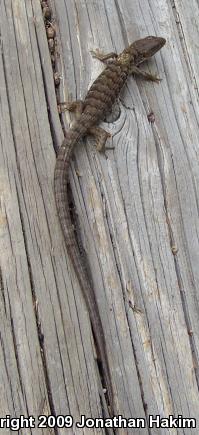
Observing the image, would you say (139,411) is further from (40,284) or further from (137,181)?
(137,181)

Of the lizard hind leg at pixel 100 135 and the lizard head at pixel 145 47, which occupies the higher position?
the lizard head at pixel 145 47

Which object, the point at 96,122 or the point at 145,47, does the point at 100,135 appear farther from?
the point at 145,47

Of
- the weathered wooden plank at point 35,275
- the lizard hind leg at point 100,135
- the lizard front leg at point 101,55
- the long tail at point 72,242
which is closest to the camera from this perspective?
the weathered wooden plank at point 35,275

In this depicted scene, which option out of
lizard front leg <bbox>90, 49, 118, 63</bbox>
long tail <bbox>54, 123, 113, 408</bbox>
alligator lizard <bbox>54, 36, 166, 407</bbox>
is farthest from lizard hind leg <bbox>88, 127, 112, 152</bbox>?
lizard front leg <bbox>90, 49, 118, 63</bbox>

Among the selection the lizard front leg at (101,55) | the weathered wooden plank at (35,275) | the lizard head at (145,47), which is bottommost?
the weathered wooden plank at (35,275)

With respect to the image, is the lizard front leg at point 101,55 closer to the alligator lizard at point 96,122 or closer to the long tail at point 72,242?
the alligator lizard at point 96,122

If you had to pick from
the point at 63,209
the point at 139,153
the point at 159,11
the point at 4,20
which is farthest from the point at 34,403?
the point at 159,11

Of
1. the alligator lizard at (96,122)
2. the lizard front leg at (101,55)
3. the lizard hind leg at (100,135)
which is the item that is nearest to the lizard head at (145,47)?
the alligator lizard at (96,122)
